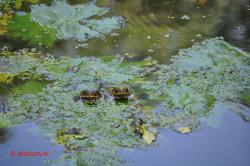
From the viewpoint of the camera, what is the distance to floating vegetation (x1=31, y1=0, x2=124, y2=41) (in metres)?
4.39

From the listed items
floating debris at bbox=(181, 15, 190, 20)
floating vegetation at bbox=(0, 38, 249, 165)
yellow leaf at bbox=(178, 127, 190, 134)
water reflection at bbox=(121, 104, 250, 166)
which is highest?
floating debris at bbox=(181, 15, 190, 20)

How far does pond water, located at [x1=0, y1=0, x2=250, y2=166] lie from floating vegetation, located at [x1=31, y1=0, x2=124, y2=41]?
0.12 meters

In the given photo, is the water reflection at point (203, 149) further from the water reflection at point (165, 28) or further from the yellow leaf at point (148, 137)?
the water reflection at point (165, 28)

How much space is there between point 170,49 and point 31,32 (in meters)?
1.52

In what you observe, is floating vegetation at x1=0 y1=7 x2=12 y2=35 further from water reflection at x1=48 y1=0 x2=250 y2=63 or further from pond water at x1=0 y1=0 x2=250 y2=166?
water reflection at x1=48 y1=0 x2=250 y2=63

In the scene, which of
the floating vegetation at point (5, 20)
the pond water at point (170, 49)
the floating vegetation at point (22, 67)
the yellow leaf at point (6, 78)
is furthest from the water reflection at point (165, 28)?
the floating vegetation at point (5, 20)

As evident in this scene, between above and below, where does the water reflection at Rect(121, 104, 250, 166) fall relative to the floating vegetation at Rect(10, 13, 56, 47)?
below

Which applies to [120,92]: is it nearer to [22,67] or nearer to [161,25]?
[22,67]

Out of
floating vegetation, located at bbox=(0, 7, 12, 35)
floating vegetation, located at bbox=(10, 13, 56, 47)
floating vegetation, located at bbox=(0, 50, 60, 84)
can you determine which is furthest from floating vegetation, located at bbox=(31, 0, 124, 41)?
floating vegetation, located at bbox=(0, 50, 60, 84)

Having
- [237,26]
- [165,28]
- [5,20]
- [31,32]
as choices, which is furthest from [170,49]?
[5,20]

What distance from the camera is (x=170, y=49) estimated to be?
13.4ft

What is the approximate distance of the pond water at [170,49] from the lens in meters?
2.81

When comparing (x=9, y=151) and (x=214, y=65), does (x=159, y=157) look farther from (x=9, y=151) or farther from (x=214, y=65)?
(x=214, y=65)

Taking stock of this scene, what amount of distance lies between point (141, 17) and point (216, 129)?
6.77 ft
